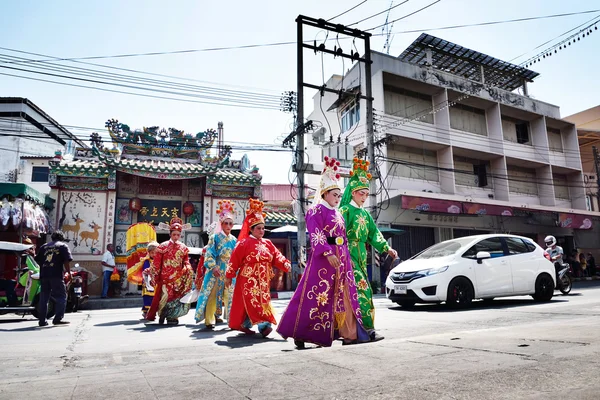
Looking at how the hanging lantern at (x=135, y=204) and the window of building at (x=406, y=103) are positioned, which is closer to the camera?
the hanging lantern at (x=135, y=204)

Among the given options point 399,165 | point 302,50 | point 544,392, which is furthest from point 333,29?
point 544,392

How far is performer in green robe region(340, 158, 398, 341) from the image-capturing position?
14.3ft

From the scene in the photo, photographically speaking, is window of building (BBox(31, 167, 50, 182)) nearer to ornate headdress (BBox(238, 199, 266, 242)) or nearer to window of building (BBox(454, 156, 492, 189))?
ornate headdress (BBox(238, 199, 266, 242))

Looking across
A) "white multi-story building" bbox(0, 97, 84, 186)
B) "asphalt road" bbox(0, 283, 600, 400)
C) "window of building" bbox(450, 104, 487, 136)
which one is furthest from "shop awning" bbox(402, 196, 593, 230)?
"white multi-story building" bbox(0, 97, 84, 186)

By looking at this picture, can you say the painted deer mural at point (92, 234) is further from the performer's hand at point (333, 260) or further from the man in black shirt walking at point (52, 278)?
the performer's hand at point (333, 260)

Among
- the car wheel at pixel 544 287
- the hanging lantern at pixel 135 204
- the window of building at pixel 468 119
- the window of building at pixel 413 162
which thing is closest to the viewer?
the car wheel at pixel 544 287

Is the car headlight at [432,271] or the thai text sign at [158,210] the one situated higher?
the thai text sign at [158,210]

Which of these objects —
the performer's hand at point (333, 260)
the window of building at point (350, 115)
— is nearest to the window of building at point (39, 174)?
the window of building at point (350, 115)

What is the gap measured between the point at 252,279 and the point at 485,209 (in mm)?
16777

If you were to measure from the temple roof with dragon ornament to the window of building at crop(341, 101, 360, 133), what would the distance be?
617cm

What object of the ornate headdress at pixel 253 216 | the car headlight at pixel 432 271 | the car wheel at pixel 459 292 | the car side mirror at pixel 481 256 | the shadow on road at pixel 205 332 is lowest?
the shadow on road at pixel 205 332

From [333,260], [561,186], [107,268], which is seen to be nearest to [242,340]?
[333,260]

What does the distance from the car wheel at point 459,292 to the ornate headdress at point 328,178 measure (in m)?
4.09

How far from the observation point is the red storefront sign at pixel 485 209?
18.7m
